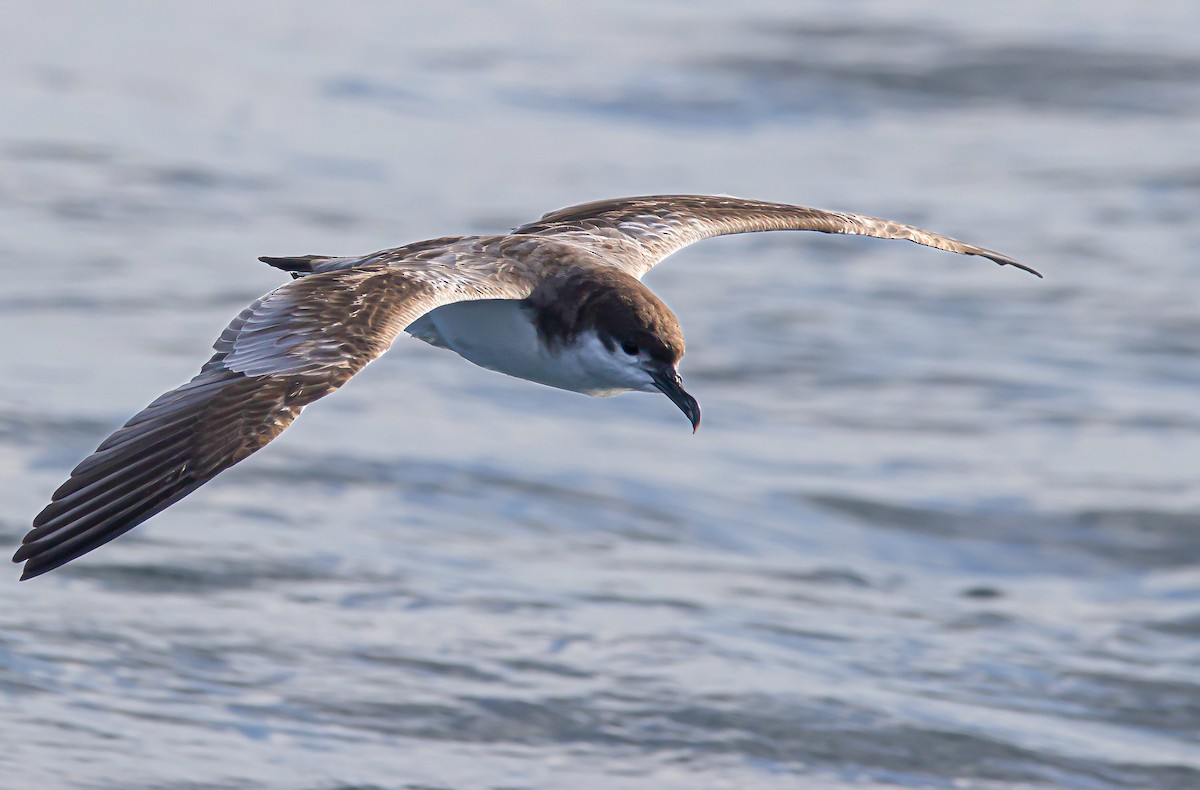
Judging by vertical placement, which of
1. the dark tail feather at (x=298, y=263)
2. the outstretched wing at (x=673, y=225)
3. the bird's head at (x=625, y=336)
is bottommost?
the bird's head at (x=625, y=336)

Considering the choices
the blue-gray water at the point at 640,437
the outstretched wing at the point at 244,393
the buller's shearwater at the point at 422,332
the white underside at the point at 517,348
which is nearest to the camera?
the outstretched wing at the point at 244,393

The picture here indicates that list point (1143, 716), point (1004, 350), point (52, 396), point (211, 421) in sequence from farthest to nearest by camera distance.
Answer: point (1004, 350) → point (52, 396) → point (1143, 716) → point (211, 421)

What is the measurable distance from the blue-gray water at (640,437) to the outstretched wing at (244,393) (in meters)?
3.66

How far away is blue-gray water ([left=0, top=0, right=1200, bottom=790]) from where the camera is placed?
11.8 m

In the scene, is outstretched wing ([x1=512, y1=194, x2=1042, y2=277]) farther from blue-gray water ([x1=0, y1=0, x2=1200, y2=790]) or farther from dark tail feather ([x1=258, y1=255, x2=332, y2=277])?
blue-gray water ([x1=0, y1=0, x2=1200, y2=790])

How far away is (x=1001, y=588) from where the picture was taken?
1416cm

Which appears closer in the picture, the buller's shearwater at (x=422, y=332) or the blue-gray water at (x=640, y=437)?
the buller's shearwater at (x=422, y=332)

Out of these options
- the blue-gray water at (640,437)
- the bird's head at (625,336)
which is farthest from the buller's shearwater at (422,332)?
the blue-gray water at (640,437)

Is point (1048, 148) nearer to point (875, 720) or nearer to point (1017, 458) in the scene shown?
point (1017, 458)

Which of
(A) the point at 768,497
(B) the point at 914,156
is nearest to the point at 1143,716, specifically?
(A) the point at 768,497

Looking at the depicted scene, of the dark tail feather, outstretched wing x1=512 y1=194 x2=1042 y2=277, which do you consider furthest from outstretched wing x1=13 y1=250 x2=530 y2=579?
outstretched wing x1=512 y1=194 x2=1042 y2=277

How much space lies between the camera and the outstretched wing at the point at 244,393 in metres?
6.96

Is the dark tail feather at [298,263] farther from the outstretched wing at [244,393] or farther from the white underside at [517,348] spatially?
the outstretched wing at [244,393]

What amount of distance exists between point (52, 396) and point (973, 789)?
7582 mm
